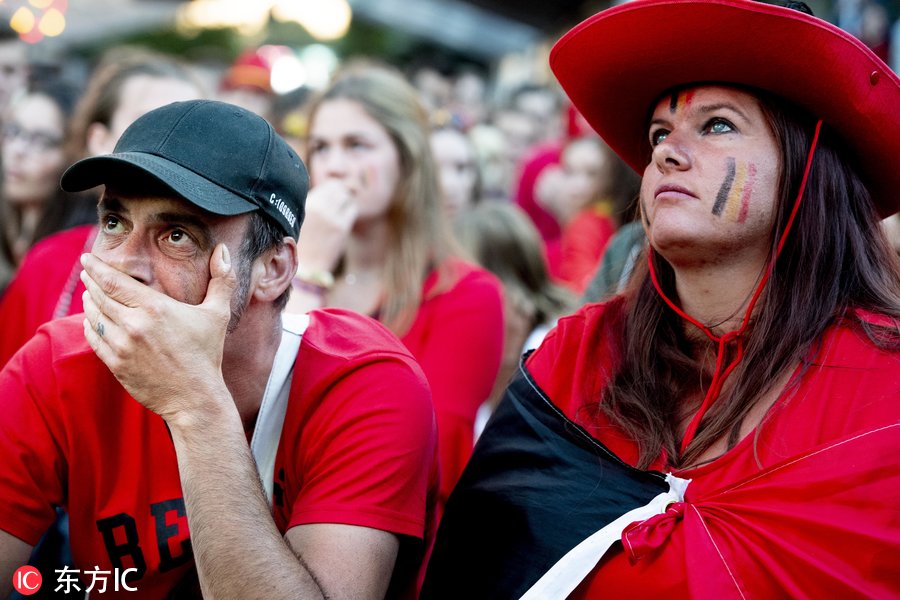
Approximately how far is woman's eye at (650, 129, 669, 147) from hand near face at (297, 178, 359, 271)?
4.93 ft

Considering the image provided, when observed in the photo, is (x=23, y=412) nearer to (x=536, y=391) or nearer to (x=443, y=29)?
(x=536, y=391)

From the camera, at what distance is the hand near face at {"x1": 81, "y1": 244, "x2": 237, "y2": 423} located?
7.23 feet

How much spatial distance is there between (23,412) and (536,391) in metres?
1.25

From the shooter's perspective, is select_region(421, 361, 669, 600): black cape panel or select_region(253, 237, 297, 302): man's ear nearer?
select_region(421, 361, 669, 600): black cape panel

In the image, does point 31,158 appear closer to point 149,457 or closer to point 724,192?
point 149,457

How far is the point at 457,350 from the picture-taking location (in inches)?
153

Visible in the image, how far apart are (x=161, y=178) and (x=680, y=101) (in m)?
1.30

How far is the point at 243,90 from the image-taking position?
7.43m

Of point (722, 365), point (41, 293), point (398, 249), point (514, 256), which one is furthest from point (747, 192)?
point (514, 256)

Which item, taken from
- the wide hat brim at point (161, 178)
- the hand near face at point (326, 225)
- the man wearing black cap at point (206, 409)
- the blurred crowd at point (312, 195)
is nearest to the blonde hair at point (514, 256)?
the blurred crowd at point (312, 195)

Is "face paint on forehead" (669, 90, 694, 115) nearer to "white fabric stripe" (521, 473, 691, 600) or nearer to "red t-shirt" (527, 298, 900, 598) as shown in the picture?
"red t-shirt" (527, 298, 900, 598)

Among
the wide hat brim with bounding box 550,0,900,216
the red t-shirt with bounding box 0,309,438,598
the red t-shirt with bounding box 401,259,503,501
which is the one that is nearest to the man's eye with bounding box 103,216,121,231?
the red t-shirt with bounding box 0,309,438,598

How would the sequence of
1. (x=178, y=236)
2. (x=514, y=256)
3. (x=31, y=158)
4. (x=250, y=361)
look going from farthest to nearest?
(x=31, y=158)
(x=514, y=256)
(x=250, y=361)
(x=178, y=236)

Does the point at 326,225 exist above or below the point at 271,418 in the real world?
above
